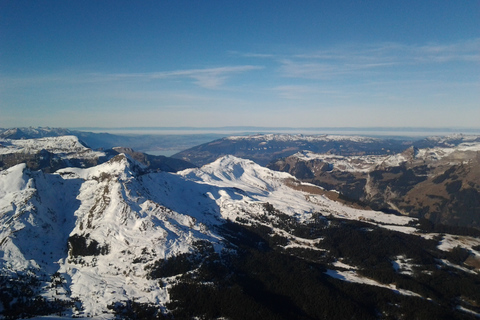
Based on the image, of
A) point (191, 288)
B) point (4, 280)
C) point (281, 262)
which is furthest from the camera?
point (281, 262)

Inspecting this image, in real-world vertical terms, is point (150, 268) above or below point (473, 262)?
above

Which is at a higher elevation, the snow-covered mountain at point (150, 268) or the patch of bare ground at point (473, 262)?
the snow-covered mountain at point (150, 268)

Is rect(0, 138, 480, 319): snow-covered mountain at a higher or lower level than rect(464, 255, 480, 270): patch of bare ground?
higher

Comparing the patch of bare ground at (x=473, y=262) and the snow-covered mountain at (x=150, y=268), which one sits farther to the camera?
the patch of bare ground at (x=473, y=262)

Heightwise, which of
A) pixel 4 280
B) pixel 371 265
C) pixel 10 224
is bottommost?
pixel 371 265

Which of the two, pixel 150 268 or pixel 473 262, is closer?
pixel 150 268

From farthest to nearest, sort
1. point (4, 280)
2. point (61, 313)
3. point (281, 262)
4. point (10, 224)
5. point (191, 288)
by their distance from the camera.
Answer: point (281, 262)
point (10, 224)
point (191, 288)
point (4, 280)
point (61, 313)

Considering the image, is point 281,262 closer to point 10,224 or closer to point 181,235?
point 181,235

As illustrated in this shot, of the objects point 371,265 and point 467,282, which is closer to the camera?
point 467,282

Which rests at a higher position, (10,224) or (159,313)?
(10,224)

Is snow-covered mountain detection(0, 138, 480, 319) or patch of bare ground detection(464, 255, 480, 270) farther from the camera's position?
patch of bare ground detection(464, 255, 480, 270)

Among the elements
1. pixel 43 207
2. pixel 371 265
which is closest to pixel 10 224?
pixel 43 207
